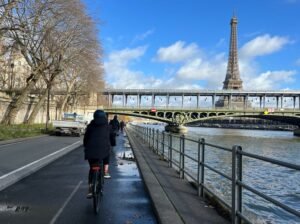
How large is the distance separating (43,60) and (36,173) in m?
33.2

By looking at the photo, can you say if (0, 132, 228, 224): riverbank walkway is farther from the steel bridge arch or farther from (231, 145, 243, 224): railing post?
the steel bridge arch

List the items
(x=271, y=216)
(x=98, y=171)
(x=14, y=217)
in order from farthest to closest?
1. (x=271, y=216)
2. (x=98, y=171)
3. (x=14, y=217)

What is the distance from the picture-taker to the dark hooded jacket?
309 inches

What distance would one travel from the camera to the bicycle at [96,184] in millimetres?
7426

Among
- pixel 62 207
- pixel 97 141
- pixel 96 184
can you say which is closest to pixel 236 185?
pixel 96 184

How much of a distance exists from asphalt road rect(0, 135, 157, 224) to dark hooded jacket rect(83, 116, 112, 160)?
39.2 inches

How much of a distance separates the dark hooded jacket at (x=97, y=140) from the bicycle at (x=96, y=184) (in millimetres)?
205

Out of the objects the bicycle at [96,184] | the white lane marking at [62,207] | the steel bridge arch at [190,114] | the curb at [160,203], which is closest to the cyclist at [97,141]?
the bicycle at [96,184]

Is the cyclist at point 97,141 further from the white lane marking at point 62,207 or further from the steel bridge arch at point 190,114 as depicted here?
the steel bridge arch at point 190,114

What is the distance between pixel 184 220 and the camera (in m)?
6.43

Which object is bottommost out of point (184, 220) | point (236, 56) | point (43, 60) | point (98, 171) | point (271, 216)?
point (271, 216)

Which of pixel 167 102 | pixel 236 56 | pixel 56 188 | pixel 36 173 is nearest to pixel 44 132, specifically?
pixel 36 173

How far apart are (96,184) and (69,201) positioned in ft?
3.45

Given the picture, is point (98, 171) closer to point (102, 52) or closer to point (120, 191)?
point (120, 191)
